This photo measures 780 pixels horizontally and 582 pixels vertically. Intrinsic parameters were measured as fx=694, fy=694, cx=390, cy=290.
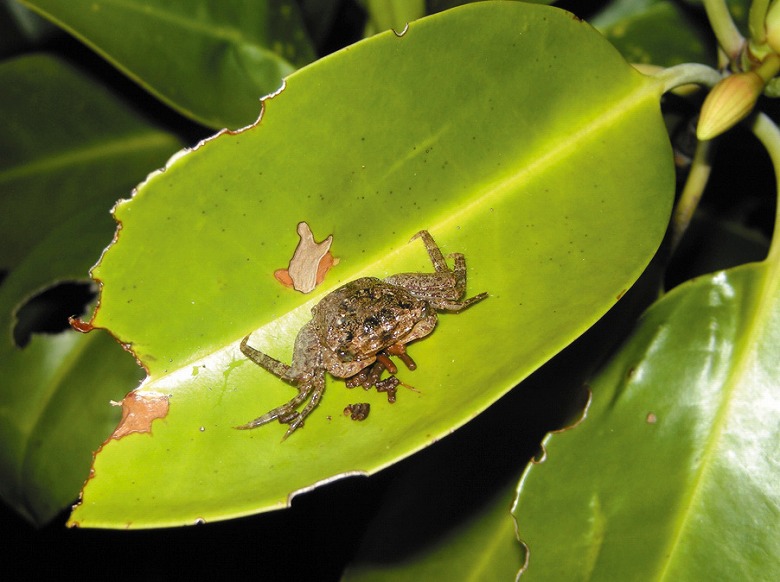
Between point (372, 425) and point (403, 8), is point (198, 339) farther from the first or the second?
point (403, 8)

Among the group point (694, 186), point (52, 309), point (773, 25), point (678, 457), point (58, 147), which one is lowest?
point (678, 457)

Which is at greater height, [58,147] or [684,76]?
[58,147]

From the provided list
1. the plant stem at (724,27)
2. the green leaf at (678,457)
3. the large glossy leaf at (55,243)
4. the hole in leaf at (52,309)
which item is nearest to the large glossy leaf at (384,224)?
the plant stem at (724,27)

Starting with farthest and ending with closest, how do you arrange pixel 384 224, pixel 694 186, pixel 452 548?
pixel 452 548 → pixel 694 186 → pixel 384 224

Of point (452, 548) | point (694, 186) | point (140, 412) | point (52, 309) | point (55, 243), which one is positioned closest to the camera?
point (140, 412)

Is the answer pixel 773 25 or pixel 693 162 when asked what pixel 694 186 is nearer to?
pixel 693 162

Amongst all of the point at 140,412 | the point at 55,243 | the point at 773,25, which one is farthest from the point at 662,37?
the point at 55,243
